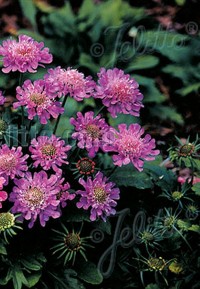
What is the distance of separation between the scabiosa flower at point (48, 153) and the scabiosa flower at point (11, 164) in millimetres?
51

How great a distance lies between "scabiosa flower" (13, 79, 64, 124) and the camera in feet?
8.26

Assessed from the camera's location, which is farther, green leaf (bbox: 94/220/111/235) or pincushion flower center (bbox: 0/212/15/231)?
green leaf (bbox: 94/220/111/235)

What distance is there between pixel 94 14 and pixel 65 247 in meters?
3.03

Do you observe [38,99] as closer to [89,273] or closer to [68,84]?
[68,84]

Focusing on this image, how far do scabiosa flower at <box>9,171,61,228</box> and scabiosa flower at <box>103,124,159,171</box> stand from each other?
0.83 feet

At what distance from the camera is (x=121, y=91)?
259 centimetres

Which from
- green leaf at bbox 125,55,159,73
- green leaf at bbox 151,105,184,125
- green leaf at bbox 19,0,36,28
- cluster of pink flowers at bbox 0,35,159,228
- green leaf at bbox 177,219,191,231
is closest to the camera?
cluster of pink flowers at bbox 0,35,159,228

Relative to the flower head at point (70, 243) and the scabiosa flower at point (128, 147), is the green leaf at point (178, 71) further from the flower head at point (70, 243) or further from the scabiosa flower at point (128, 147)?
the flower head at point (70, 243)

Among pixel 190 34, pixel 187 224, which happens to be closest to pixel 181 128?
pixel 190 34

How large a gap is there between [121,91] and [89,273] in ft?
2.64

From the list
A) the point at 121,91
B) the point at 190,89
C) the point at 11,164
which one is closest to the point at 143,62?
the point at 190,89

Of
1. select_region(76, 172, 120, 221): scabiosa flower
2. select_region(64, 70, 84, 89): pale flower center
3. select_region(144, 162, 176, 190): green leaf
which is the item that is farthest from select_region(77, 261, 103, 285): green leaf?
select_region(64, 70, 84, 89): pale flower center

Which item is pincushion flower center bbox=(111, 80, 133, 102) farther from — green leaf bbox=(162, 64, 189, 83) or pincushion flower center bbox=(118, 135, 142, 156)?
green leaf bbox=(162, 64, 189, 83)

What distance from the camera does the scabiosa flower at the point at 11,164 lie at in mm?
2451
